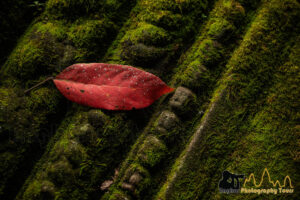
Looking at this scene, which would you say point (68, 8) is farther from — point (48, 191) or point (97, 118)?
point (48, 191)

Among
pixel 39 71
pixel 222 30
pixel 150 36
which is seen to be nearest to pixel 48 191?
pixel 39 71

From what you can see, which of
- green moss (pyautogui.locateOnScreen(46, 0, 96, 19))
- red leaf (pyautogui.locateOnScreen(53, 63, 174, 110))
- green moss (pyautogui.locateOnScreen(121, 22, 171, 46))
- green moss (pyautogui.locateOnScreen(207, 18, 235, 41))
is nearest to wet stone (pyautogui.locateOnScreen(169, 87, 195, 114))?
red leaf (pyautogui.locateOnScreen(53, 63, 174, 110))

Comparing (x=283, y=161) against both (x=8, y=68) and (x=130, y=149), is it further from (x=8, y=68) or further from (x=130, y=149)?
(x=8, y=68)

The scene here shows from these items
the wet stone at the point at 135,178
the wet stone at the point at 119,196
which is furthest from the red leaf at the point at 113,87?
the wet stone at the point at 119,196

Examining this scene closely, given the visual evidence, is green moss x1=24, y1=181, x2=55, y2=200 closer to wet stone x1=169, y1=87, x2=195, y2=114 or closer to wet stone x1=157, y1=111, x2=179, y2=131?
wet stone x1=157, y1=111, x2=179, y2=131

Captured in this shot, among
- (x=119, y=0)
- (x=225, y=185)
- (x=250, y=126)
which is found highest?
(x=119, y=0)

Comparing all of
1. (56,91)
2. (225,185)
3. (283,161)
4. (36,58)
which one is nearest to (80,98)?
(56,91)

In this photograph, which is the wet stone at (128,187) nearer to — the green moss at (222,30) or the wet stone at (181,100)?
the wet stone at (181,100)

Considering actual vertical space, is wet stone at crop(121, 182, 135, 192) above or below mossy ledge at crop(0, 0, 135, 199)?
below
